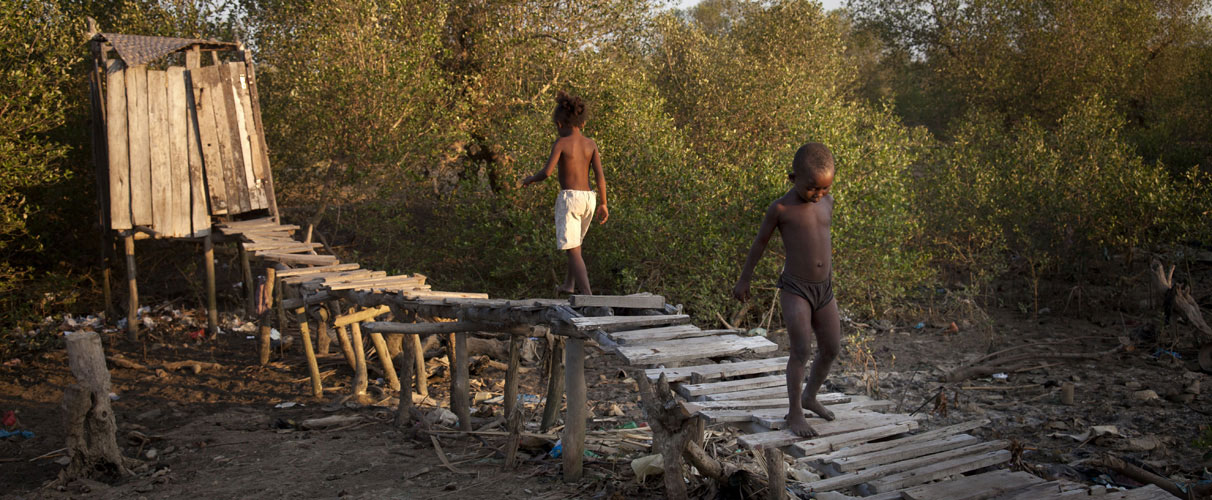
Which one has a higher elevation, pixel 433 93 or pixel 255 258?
pixel 433 93

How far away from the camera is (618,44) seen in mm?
13312

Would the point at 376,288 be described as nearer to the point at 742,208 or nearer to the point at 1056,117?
the point at 742,208

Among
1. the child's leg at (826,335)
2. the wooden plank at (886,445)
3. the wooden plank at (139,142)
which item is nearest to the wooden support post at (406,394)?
the child's leg at (826,335)

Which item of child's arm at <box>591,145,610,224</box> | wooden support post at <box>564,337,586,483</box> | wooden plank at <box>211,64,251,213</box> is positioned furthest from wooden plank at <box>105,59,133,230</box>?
wooden support post at <box>564,337,586,483</box>

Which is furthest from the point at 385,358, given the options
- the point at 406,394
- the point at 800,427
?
the point at 800,427

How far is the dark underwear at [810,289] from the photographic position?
4.61 metres

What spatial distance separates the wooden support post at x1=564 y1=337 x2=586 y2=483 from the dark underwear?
224cm

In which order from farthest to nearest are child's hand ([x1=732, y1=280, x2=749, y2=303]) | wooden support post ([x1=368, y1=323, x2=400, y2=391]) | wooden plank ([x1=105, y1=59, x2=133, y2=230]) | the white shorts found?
wooden plank ([x1=105, y1=59, x2=133, y2=230]) → wooden support post ([x1=368, y1=323, x2=400, y2=391]) → the white shorts → child's hand ([x1=732, y1=280, x2=749, y2=303])

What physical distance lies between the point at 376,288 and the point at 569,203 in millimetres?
2637

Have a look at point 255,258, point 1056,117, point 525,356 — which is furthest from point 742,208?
point 1056,117

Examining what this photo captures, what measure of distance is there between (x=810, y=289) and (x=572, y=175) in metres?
2.98

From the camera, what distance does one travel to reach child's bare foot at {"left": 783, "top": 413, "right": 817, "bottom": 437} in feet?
15.2

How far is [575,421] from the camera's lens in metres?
6.41

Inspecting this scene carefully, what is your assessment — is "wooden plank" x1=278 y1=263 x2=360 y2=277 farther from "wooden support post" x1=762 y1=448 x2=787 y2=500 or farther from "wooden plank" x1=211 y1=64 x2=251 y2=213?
"wooden support post" x1=762 y1=448 x2=787 y2=500
